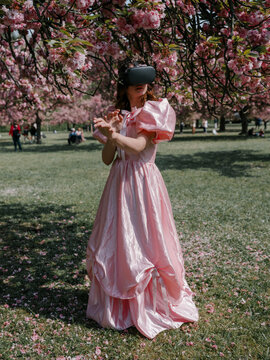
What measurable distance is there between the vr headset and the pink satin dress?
213 mm

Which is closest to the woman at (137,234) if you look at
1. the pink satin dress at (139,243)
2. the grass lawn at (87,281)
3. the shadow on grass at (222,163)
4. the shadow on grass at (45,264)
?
the pink satin dress at (139,243)

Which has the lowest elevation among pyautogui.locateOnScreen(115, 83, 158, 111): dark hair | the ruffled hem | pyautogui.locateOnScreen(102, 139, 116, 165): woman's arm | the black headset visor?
the ruffled hem

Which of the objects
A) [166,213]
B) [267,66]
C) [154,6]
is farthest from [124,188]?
[267,66]

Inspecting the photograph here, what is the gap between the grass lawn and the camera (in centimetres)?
263

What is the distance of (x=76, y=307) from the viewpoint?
128 inches

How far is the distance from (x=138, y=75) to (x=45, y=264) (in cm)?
292

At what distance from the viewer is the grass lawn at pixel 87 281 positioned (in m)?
2.63

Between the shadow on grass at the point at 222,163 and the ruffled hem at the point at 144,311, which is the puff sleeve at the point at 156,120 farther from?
the shadow on grass at the point at 222,163

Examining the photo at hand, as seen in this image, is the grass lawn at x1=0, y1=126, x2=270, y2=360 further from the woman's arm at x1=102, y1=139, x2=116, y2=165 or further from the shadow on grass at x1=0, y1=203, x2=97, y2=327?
the woman's arm at x1=102, y1=139, x2=116, y2=165

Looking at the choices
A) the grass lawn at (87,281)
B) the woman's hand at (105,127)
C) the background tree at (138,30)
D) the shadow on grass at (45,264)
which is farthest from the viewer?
the shadow on grass at (45,264)

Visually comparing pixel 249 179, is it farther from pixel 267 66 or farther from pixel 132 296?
pixel 132 296

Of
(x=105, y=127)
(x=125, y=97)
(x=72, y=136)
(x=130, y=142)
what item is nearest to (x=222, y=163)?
(x=125, y=97)

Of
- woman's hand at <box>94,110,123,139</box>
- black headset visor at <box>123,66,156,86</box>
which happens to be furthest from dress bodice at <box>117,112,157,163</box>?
black headset visor at <box>123,66,156,86</box>

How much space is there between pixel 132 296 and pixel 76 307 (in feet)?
2.91
